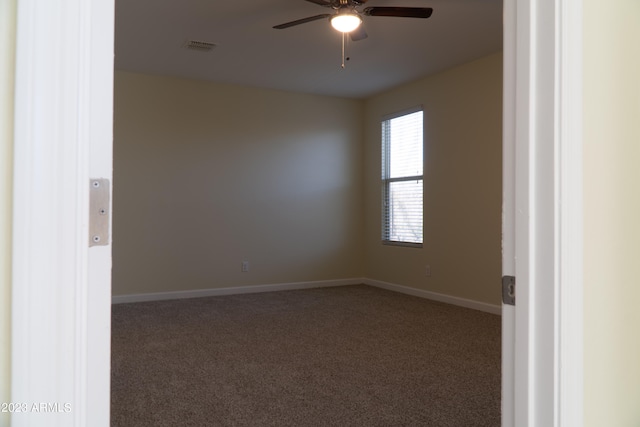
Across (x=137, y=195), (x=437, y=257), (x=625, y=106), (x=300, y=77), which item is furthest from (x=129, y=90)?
(x=625, y=106)

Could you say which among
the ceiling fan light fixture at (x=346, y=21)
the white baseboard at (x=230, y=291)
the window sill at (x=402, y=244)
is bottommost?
the white baseboard at (x=230, y=291)

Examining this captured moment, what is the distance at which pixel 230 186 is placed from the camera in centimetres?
594

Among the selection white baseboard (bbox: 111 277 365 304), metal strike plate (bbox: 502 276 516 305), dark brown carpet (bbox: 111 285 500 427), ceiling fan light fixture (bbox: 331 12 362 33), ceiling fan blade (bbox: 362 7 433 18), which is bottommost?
dark brown carpet (bbox: 111 285 500 427)

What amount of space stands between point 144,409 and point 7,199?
2.21 metres

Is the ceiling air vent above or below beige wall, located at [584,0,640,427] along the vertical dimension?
above

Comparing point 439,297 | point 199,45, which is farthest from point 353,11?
point 439,297

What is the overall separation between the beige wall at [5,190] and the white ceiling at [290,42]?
328cm

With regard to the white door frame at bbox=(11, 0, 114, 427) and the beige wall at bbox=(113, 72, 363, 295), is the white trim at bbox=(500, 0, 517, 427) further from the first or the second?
the beige wall at bbox=(113, 72, 363, 295)

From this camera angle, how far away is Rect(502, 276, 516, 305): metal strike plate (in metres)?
0.99

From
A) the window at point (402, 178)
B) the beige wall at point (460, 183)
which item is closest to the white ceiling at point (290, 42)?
the beige wall at point (460, 183)

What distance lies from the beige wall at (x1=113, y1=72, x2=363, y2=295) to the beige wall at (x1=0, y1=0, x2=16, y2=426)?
4998mm

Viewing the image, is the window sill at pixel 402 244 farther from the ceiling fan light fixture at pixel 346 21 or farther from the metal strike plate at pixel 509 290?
the metal strike plate at pixel 509 290

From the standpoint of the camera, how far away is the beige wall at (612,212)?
100cm

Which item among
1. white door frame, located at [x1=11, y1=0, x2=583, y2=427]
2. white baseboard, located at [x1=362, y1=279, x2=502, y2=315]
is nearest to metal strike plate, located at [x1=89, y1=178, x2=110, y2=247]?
white door frame, located at [x1=11, y1=0, x2=583, y2=427]
